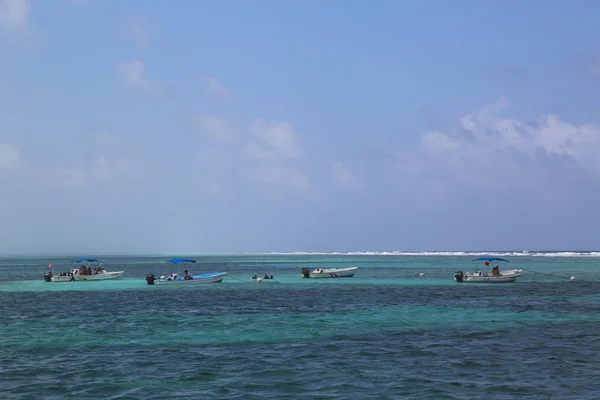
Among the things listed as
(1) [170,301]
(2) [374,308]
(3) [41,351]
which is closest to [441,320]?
(2) [374,308]

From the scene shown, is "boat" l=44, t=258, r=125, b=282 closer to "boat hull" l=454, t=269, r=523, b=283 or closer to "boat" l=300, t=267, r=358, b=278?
"boat" l=300, t=267, r=358, b=278

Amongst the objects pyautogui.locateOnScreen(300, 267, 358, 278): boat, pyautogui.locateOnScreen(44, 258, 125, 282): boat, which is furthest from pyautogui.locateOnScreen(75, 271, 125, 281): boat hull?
pyautogui.locateOnScreen(300, 267, 358, 278): boat

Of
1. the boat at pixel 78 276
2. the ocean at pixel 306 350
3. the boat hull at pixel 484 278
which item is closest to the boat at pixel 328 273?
the boat hull at pixel 484 278

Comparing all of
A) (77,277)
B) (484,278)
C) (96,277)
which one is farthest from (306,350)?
(77,277)

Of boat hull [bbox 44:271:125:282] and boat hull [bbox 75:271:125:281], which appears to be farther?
boat hull [bbox 75:271:125:281]

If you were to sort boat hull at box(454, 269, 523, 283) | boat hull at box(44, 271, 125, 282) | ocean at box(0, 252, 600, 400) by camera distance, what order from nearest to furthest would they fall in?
ocean at box(0, 252, 600, 400), boat hull at box(454, 269, 523, 283), boat hull at box(44, 271, 125, 282)

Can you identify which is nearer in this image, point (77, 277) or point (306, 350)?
point (306, 350)

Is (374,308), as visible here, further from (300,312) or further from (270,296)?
(270,296)

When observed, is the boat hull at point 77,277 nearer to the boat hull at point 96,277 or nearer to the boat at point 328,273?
the boat hull at point 96,277

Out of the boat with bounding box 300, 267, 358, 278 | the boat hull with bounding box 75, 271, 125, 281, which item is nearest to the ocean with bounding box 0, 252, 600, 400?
the boat hull with bounding box 75, 271, 125, 281

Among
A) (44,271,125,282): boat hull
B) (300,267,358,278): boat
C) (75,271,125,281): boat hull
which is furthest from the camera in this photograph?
(300,267,358,278): boat

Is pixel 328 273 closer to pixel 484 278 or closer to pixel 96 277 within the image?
pixel 484 278

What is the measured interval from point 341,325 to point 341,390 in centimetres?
1280

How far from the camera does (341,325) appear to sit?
28828 millimetres
